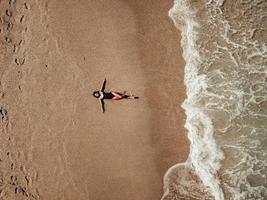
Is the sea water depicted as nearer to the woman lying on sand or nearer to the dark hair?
the woman lying on sand

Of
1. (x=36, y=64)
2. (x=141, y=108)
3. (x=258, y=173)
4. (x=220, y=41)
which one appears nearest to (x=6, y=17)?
(x=36, y=64)

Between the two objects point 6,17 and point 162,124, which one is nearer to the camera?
point 162,124

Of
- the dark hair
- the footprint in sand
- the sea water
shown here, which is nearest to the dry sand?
the footprint in sand

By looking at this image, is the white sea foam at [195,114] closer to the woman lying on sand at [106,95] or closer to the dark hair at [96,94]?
the woman lying on sand at [106,95]

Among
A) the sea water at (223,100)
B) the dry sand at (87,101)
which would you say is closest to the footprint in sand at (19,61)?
the dry sand at (87,101)

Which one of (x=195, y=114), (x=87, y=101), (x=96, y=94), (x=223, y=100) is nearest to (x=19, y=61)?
(x=87, y=101)

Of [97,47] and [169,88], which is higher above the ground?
[97,47]

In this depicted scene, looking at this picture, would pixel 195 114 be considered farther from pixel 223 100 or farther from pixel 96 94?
pixel 96 94

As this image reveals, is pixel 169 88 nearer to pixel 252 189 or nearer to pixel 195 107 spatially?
pixel 195 107
